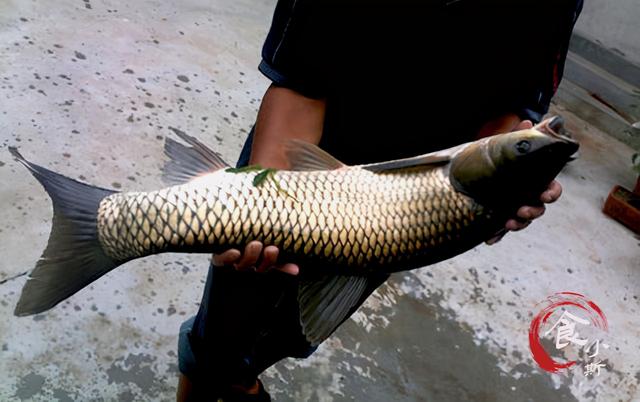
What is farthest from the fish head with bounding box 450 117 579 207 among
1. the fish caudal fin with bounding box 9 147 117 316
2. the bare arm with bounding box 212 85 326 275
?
the fish caudal fin with bounding box 9 147 117 316

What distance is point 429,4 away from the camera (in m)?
1.25

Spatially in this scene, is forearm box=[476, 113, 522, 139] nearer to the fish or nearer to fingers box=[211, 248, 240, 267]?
the fish

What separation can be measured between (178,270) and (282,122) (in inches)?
41.7

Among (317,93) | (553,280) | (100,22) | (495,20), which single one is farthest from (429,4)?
(100,22)

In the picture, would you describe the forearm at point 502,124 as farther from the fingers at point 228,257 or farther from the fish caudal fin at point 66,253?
the fish caudal fin at point 66,253

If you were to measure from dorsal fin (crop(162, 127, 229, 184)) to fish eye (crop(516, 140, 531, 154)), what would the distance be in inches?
18.8

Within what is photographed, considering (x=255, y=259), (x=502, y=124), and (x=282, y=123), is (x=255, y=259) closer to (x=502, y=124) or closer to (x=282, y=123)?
(x=282, y=123)

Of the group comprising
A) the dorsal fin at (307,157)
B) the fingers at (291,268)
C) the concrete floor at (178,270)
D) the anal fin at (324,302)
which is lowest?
the concrete floor at (178,270)

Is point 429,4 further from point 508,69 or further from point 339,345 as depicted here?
point 339,345

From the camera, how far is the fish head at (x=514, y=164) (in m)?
1.11

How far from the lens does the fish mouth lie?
110 cm

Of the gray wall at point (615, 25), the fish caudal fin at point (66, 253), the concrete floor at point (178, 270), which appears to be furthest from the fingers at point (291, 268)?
the gray wall at point (615, 25)

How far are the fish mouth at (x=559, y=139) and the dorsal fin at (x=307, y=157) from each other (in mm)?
329

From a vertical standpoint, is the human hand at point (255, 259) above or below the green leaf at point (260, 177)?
below
